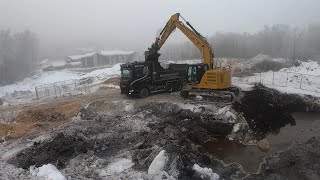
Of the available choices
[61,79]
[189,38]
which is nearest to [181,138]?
[189,38]

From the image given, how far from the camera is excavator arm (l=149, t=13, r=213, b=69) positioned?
21.9 m

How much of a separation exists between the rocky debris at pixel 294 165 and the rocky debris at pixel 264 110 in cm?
257

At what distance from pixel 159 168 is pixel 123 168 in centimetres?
157

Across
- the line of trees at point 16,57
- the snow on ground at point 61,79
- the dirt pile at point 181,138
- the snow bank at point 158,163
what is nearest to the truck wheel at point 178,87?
the dirt pile at point 181,138

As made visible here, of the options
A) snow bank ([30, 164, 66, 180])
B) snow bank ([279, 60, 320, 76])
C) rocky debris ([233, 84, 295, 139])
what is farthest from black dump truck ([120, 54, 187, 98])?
snow bank ([279, 60, 320, 76])

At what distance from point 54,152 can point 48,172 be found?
8.64 feet

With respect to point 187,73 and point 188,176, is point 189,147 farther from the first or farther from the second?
point 187,73

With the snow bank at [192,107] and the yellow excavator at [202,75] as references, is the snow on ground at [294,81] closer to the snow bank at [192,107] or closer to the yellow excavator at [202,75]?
the yellow excavator at [202,75]

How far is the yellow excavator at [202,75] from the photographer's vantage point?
20438 millimetres

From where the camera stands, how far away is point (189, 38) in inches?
889

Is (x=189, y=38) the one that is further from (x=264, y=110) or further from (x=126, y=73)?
(x=264, y=110)

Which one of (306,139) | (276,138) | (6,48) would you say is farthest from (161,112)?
(6,48)

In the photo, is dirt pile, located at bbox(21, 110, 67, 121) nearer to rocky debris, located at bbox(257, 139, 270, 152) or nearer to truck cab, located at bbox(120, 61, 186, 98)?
truck cab, located at bbox(120, 61, 186, 98)

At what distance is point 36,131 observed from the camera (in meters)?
17.9
